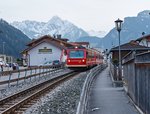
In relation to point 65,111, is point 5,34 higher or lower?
higher

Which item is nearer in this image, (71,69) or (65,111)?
(65,111)

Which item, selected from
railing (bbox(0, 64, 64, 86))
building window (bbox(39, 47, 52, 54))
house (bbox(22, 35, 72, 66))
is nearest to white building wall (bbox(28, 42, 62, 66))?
house (bbox(22, 35, 72, 66))

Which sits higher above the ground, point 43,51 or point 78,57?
point 43,51

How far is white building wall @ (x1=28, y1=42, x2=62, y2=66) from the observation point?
95.5m

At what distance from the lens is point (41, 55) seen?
318 feet

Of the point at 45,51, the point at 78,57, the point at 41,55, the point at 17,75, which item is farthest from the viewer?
the point at 41,55

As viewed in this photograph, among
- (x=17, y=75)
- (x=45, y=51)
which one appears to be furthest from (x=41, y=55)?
(x=17, y=75)

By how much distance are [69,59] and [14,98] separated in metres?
31.0

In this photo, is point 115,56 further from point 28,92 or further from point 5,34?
point 5,34

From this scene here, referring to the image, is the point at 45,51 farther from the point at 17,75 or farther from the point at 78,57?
the point at 17,75

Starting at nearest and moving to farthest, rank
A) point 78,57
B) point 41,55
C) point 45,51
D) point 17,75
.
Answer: point 17,75 → point 78,57 → point 45,51 → point 41,55

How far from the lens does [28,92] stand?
26453 mm

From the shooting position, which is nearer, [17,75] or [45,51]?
[17,75]

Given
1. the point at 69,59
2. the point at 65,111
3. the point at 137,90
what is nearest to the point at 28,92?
the point at 65,111
